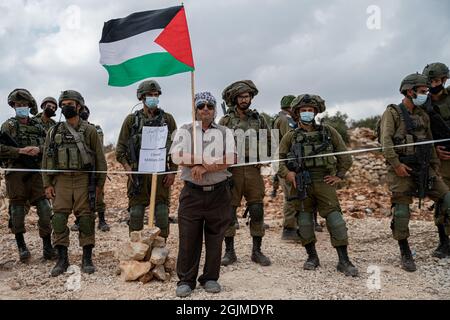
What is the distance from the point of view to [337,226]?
5.35 metres

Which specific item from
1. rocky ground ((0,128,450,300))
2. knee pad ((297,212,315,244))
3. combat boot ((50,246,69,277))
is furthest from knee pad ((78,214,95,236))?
knee pad ((297,212,315,244))

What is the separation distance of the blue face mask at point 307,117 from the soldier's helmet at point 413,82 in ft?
4.22

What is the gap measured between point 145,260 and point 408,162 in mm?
3570

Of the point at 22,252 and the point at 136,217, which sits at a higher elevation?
the point at 136,217

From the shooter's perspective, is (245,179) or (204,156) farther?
(245,179)

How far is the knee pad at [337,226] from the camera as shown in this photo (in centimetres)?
535

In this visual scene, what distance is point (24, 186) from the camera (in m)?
6.38

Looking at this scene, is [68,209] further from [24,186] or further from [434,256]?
[434,256]

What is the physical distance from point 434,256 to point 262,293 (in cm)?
286

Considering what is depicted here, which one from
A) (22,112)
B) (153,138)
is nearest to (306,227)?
(153,138)

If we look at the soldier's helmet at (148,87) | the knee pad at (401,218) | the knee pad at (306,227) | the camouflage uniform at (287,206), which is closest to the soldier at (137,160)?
the soldier's helmet at (148,87)

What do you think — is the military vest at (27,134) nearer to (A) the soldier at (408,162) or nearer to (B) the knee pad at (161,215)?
(B) the knee pad at (161,215)

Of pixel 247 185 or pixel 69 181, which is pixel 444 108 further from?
pixel 69 181
